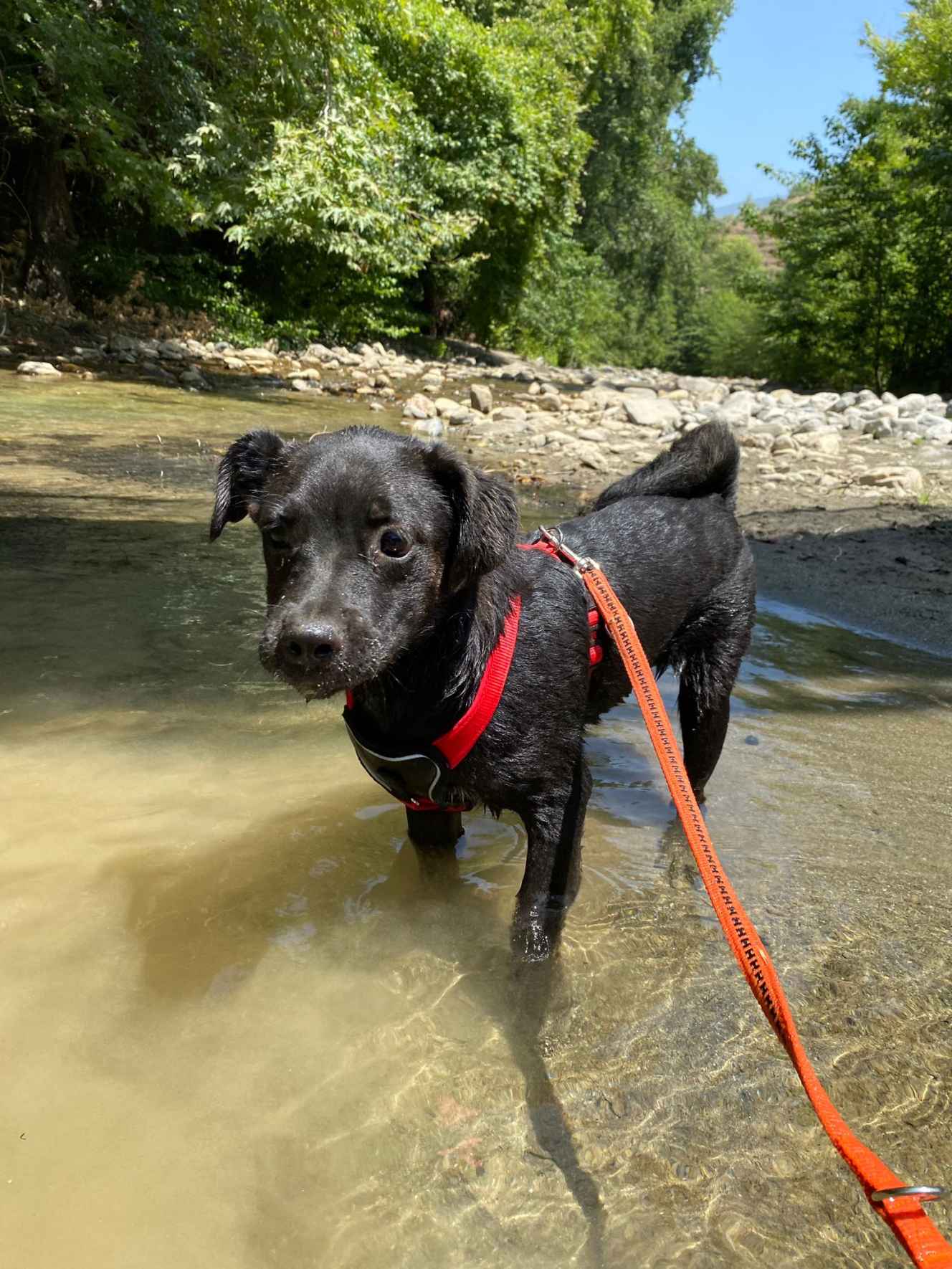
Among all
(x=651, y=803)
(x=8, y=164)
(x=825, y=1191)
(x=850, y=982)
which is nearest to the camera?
(x=825, y=1191)

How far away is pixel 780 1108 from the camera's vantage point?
2.36 meters

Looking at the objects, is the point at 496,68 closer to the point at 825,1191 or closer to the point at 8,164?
the point at 8,164

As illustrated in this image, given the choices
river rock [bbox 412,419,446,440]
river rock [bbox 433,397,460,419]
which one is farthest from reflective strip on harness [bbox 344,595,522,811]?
river rock [bbox 433,397,460,419]

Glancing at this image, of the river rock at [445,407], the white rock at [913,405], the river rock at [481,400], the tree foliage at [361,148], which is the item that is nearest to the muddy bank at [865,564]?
the river rock at [445,407]

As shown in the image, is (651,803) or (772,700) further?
(772,700)

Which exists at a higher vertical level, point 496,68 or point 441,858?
point 496,68

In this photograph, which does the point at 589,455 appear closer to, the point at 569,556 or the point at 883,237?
the point at 569,556

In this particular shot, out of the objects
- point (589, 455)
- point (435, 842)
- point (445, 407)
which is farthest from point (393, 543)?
point (445, 407)

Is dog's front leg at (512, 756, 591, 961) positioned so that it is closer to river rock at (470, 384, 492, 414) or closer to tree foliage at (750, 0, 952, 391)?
river rock at (470, 384, 492, 414)

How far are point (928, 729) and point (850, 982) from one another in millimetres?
2449

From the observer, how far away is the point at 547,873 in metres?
2.89

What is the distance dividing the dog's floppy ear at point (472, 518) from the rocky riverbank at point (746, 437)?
15.6 ft

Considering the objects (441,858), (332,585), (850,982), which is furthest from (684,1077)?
(332,585)

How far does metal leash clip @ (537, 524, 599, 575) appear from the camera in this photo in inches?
125
